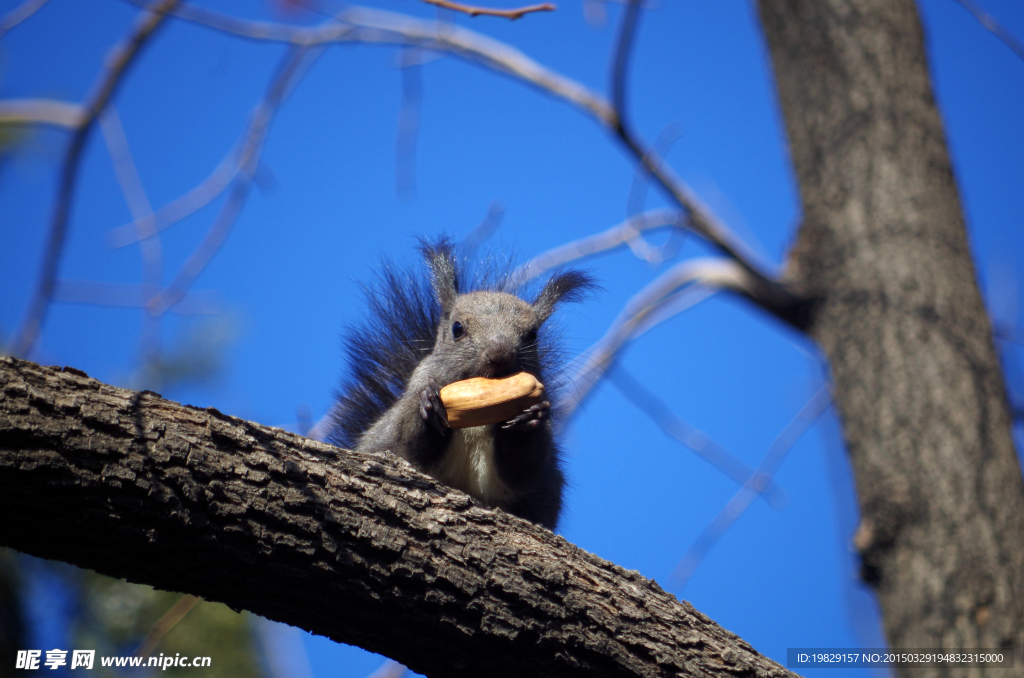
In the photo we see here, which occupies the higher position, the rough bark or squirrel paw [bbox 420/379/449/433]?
squirrel paw [bbox 420/379/449/433]

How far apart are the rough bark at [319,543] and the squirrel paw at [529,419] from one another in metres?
0.63

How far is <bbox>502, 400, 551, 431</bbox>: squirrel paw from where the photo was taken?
3148 millimetres

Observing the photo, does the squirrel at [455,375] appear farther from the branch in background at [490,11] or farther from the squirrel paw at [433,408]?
the branch in background at [490,11]

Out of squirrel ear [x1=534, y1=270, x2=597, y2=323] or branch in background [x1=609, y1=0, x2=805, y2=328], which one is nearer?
branch in background [x1=609, y1=0, x2=805, y2=328]

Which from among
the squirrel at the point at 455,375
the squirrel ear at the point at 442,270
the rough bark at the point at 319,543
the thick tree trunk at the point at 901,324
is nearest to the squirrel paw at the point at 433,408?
the squirrel at the point at 455,375

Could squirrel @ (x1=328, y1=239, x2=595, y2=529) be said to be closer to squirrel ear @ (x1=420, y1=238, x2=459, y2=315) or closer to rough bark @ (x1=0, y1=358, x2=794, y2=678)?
squirrel ear @ (x1=420, y1=238, x2=459, y2=315)

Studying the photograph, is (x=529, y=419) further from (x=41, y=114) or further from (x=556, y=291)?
(x=41, y=114)

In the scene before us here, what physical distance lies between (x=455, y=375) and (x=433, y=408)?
0.43m

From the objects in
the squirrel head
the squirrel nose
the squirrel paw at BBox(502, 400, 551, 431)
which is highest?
the squirrel head

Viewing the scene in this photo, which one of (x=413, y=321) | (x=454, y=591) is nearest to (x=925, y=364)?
(x=454, y=591)

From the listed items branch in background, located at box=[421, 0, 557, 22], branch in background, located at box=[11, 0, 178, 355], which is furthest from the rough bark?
branch in background, located at box=[421, 0, 557, 22]

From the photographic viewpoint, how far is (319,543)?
2.16 m

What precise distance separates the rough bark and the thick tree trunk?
77 centimetres

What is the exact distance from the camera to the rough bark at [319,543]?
1.96 metres
